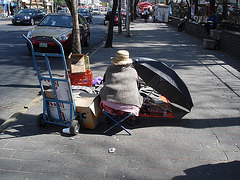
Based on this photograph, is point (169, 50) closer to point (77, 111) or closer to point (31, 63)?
point (31, 63)

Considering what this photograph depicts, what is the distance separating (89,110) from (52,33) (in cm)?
761

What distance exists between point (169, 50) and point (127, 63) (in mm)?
9141

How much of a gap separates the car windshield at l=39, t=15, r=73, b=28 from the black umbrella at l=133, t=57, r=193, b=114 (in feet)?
26.5

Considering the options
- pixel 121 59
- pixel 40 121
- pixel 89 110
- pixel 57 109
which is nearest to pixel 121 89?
pixel 121 59

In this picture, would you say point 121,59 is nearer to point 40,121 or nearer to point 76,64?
point 40,121

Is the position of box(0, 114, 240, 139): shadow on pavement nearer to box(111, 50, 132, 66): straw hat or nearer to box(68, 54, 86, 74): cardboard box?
box(111, 50, 132, 66): straw hat

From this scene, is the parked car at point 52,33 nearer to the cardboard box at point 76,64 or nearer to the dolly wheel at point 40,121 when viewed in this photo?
the cardboard box at point 76,64

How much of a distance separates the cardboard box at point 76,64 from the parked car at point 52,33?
453 centimetres

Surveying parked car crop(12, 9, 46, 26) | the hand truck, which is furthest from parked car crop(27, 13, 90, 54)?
parked car crop(12, 9, 46, 26)

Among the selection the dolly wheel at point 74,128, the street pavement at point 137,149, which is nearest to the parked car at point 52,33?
the street pavement at point 137,149

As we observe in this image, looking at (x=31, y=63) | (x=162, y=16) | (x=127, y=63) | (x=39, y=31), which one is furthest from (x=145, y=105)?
(x=162, y=16)

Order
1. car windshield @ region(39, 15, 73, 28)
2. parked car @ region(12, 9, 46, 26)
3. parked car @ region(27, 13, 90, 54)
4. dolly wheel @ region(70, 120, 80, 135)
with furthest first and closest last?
parked car @ region(12, 9, 46, 26), car windshield @ region(39, 15, 73, 28), parked car @ region(27, 13, 90, 54), dolly wheel @ region(70, 120, 80, 135)

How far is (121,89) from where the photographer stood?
422cm

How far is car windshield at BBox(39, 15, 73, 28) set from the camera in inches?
476
